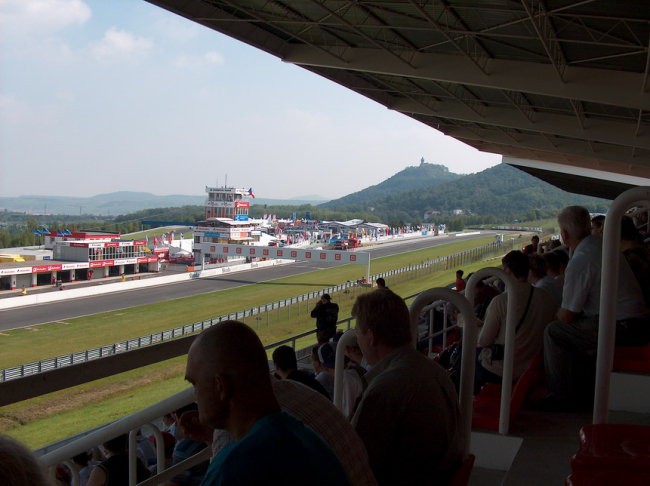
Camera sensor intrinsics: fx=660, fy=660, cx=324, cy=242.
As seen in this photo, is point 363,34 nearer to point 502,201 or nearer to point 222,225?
point 222,225

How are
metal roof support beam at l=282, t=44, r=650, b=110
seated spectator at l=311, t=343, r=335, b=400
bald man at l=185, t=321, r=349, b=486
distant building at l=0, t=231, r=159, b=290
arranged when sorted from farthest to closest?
distant building at l=0, t=231, r=159, b=290 → metal roof support beam at l=282, t=44, r=650, b=110 → seated spectator at l=311, t=343, r=335, b=400 → bald man at l=185, t=321, r=349, b=486

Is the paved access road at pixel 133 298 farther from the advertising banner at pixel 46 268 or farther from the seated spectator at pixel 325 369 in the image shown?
the seated spectator at pixel 325 369

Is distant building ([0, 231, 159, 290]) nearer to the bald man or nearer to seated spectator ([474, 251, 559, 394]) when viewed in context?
seated spectator ([474, 251, 559, 394])

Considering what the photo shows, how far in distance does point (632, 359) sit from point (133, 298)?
38259mm

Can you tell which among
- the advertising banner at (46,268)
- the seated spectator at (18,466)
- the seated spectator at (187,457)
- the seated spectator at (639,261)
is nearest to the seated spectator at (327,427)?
the seated spectator at (18,466)

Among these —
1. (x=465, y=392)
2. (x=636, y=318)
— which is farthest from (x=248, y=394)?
(x=636, y=318)

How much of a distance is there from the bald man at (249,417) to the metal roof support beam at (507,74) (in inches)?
450

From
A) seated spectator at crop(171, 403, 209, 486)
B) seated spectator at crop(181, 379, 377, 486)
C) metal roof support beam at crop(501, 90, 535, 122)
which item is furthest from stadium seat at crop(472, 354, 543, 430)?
metal roof support beam at crop(501, 90, 535, 122)

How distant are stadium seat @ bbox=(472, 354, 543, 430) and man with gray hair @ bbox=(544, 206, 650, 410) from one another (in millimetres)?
130

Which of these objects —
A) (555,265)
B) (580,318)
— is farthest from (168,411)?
(555,265)

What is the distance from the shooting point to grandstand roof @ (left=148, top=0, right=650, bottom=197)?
9.66 m

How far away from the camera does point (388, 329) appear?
6.87 ft

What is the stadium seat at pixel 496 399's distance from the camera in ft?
10.7

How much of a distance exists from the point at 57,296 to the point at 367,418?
3972 cm
